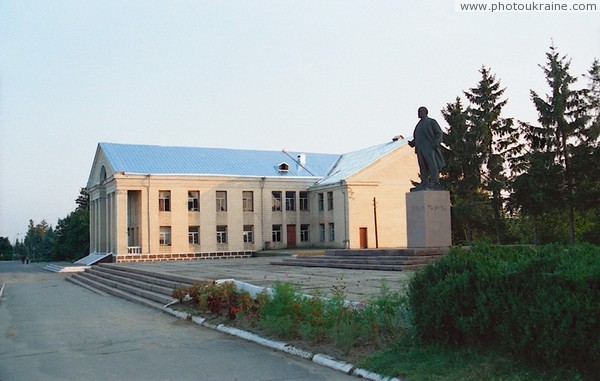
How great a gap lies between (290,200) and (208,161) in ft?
24.1

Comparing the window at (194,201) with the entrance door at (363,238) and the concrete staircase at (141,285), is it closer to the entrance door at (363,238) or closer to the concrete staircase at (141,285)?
the entrance door at (363,238)

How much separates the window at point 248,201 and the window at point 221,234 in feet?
7.34

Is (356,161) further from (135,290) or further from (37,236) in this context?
(37,236)

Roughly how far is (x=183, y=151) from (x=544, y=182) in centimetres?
2763

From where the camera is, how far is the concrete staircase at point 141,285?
1568cm

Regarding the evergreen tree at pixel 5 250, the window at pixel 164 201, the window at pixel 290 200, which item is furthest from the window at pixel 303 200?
the evergreen tree at pixel 5 250

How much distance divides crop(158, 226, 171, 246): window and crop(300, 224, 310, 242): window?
10.9 m

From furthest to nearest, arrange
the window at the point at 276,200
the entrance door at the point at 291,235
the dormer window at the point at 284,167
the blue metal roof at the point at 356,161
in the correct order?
the dormer window at the point at 284,167 < the entrance door at the point at 291,235 < the window at the point at 276,200 < the blue metal roof at the point at 356,161

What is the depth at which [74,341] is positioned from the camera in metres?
9.81

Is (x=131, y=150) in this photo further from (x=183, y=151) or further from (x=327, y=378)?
(x=327, y=378)

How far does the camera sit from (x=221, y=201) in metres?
44.3

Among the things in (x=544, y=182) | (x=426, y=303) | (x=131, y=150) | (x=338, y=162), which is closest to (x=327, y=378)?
(x=426, y=303)

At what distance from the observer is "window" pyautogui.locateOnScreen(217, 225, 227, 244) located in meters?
44.3

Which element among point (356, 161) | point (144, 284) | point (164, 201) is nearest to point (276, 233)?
point (356, 161)
